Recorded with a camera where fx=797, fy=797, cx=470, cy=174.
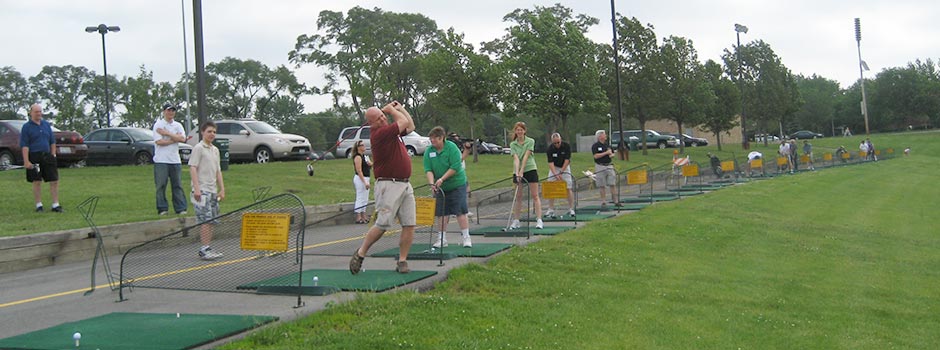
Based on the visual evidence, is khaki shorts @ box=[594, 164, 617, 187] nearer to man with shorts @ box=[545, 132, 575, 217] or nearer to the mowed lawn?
the mowed lawn

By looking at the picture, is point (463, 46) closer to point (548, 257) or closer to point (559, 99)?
point (559, 99)

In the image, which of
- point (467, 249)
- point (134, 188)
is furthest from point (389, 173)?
point (134, 188)

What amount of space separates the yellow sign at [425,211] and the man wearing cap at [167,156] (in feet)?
15.0

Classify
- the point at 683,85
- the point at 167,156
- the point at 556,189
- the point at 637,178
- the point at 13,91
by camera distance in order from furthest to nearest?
the point at 13,91 < the point at 683,85 < the point at 637,178 < the point at 556,189 < the point at 167,156

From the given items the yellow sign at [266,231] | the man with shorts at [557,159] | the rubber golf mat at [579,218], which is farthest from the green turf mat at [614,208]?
the yellow sign at [266,231]

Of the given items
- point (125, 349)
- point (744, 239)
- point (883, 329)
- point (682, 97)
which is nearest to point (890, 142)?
point (682, 97)

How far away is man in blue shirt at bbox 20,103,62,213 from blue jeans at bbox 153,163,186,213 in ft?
5.55

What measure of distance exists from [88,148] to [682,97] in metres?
33.3

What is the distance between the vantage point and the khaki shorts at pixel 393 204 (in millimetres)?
7898

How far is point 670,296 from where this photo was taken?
8.52 m

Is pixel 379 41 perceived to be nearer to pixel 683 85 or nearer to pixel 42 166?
pixel 683 85

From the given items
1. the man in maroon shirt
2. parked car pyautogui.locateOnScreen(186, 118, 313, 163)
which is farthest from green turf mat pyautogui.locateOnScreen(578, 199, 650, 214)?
parked car pyautogui.locateOnScreen(186, 118, 313, 163)

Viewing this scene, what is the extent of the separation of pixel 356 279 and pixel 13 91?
282 ft

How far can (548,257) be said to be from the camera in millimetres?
9391
